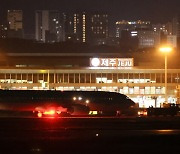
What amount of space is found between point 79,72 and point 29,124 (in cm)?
4645

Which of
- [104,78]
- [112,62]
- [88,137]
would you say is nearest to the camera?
[88,137]

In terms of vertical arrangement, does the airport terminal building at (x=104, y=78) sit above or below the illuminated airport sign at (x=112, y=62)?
below

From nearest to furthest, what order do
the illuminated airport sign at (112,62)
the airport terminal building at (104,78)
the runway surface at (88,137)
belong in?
the runway surface at (88,137), the airport terminal building at (104,78), the illuminated airport sign at (112,62)

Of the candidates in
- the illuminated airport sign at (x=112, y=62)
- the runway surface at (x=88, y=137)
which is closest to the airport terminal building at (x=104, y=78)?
the illuminated airport sign at (x=112, y=62)

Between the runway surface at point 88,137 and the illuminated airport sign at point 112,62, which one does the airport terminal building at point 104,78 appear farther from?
the runway surface at point 88,137

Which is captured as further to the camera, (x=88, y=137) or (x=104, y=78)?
(x=104, y=78)

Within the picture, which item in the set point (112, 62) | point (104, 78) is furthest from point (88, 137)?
point (112, 62)

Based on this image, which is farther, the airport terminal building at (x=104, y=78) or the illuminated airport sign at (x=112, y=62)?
the illuminated airport sign at (x=112, y=62)

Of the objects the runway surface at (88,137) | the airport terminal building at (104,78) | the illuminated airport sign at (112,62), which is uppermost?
the illuminated airport sign at (112,62)

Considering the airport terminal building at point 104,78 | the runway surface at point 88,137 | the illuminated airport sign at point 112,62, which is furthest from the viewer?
the illuminated airport sign at point 112,62

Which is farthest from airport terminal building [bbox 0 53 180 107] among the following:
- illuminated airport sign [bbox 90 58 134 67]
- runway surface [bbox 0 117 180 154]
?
runway surface [bbox 0 117 180 154]

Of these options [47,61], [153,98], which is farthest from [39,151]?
[47,61]

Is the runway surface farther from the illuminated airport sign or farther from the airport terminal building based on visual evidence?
the illuminated airport sign

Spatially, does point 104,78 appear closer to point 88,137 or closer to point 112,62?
point 112,62
